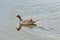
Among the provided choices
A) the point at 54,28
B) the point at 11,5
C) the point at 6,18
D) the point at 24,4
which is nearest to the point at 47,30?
the point at 54,28

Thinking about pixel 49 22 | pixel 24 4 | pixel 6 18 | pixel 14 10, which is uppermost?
pixel 24 4

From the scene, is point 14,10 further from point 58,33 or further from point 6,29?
point 58,33

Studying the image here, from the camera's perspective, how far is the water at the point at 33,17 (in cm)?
111

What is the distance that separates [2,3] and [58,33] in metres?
1.04

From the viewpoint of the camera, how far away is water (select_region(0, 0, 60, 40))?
1108 mm

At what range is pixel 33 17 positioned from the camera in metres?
1.35

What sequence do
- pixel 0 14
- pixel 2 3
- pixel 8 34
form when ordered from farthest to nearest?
pixel 2 3
pixel 0 14
pixel 8 34

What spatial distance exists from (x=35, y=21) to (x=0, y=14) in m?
0.51

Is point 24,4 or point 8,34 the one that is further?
point 24,4

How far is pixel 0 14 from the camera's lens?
158 cm

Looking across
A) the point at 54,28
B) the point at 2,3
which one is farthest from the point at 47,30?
the point at 2,3

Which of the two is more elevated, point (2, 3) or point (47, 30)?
point (2, 3)

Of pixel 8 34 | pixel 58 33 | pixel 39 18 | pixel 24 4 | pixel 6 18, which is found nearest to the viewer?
pixel 58 33

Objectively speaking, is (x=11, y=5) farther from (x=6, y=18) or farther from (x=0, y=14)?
(x=6, y=18)
